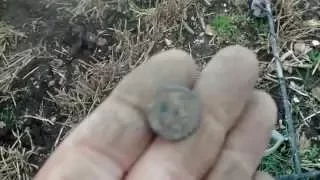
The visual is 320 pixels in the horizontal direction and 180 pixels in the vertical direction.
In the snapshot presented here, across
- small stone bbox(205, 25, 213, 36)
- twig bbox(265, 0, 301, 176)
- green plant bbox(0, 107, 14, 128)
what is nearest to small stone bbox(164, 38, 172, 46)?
small stone bbox(205, 25, 213, 36)

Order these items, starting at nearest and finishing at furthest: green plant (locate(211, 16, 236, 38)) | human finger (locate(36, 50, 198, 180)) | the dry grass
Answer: human finger (locate(36, 50, 198, 180)) → the dry grass → green plant (locate(211, 16, 236, 38))

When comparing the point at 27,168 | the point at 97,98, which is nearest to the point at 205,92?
the point at 97,98

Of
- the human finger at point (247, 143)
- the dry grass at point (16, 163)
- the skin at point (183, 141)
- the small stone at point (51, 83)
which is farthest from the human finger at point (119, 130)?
the small stone at point (51, 83)

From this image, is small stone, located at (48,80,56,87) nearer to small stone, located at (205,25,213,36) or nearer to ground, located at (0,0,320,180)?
ground, located at (0,0,320,180)

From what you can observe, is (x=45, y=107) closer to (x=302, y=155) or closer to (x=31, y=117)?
(x=31, y=117)

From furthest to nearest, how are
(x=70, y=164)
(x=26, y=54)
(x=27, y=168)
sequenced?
(x=26, y=54) < (x=27, y=168) < (x=70, y=164)
